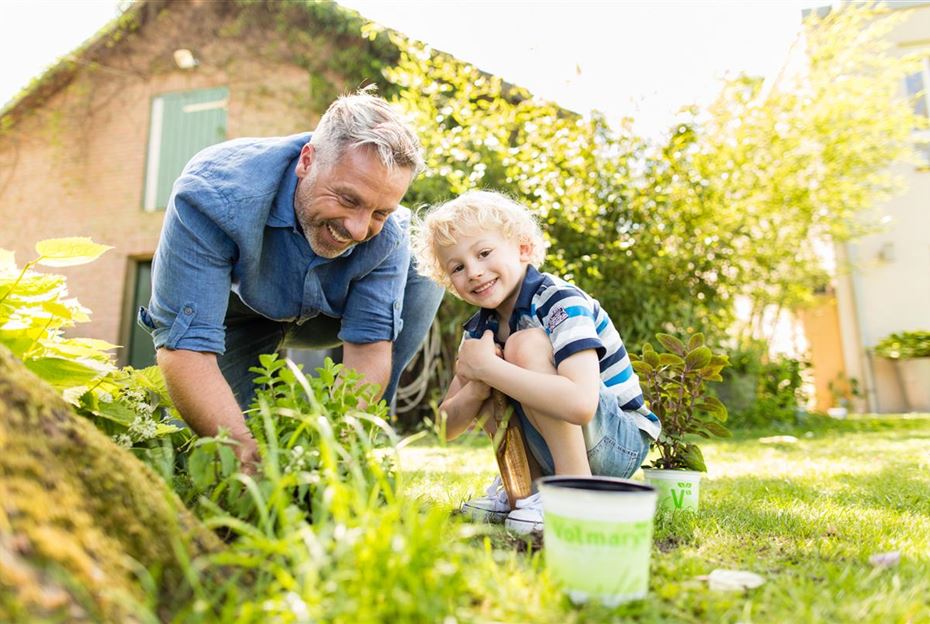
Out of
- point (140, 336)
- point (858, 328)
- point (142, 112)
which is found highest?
point (142, 112)

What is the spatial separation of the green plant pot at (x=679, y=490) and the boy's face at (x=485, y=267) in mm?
678

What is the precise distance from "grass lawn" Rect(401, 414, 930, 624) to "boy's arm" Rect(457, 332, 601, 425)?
0.23 meters

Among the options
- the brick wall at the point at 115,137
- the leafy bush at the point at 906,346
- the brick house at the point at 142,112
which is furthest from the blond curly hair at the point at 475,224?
the leafy bush at the point at 906,346

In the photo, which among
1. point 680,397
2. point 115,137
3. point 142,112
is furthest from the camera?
point 115,137

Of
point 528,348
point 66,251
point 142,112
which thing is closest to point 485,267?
point 528,348

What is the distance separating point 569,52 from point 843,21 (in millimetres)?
4260

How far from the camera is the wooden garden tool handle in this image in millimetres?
1791

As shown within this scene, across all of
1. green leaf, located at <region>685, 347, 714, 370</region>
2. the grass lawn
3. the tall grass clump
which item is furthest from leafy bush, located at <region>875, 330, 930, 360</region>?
the tall grass clump

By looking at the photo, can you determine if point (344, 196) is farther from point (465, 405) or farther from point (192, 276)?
→ point (465, 405)

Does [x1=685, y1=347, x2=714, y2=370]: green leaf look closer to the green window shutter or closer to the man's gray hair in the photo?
the man's gray hair

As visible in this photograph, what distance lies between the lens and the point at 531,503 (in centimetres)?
165

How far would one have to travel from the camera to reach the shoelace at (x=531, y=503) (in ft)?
5.37

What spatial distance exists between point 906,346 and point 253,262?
9320 millimetres

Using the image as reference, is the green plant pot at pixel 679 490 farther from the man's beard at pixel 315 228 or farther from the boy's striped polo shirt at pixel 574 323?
the man's beard at pixel 315 228
